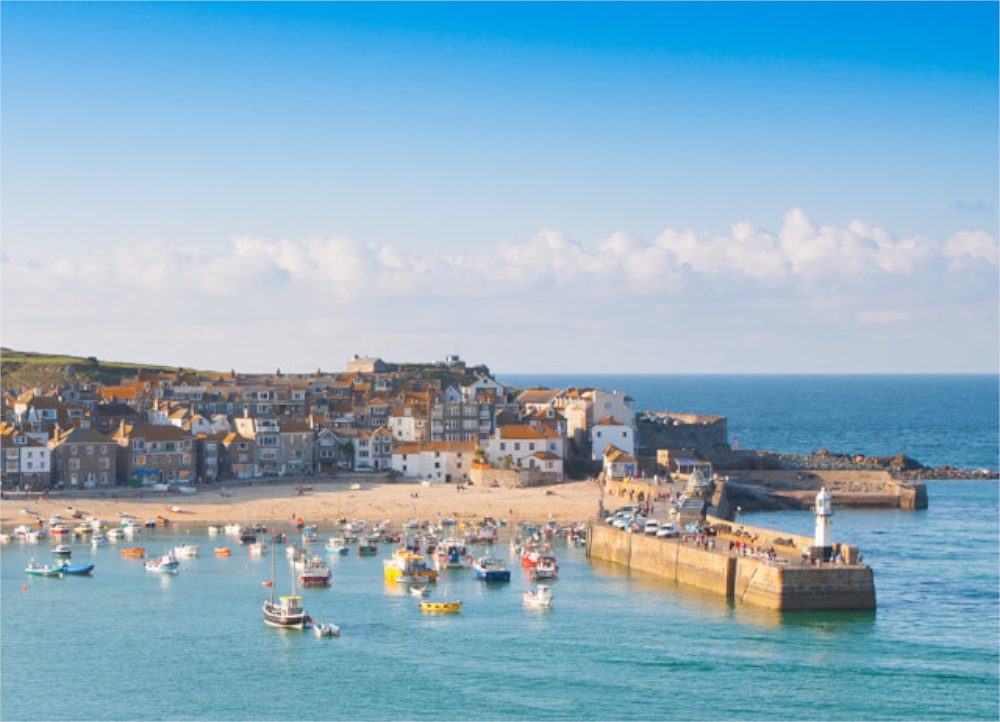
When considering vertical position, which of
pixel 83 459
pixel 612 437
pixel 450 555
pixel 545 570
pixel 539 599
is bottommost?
pixel 539 599

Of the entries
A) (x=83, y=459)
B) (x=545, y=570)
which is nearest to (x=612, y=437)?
(x=83, y=459)

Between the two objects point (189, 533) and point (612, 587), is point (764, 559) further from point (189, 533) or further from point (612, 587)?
point (189, 533)

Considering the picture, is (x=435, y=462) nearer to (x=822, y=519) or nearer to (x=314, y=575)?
(x=314, y=575)

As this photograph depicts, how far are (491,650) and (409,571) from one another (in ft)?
46.9

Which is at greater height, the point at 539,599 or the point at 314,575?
the point at 314,575

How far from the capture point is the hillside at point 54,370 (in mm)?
152625

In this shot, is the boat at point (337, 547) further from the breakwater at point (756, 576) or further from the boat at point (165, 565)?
the breakwater at point (756, 576)

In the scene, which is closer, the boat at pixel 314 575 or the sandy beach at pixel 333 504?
the boat at pixel 314 575

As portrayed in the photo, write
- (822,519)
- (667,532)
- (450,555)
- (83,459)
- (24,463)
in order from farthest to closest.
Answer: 1. (83,459)
2. (24,463)
3. (450,555)
4. (667,532)
5. (822,519)

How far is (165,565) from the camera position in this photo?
68.6 metres

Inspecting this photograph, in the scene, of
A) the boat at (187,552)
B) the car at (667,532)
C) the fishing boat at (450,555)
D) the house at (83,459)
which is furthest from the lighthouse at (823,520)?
the house at (83,459)

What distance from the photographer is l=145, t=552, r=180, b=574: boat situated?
224 ft

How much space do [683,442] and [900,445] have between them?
129 ft

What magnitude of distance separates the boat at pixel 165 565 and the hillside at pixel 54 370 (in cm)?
7921
